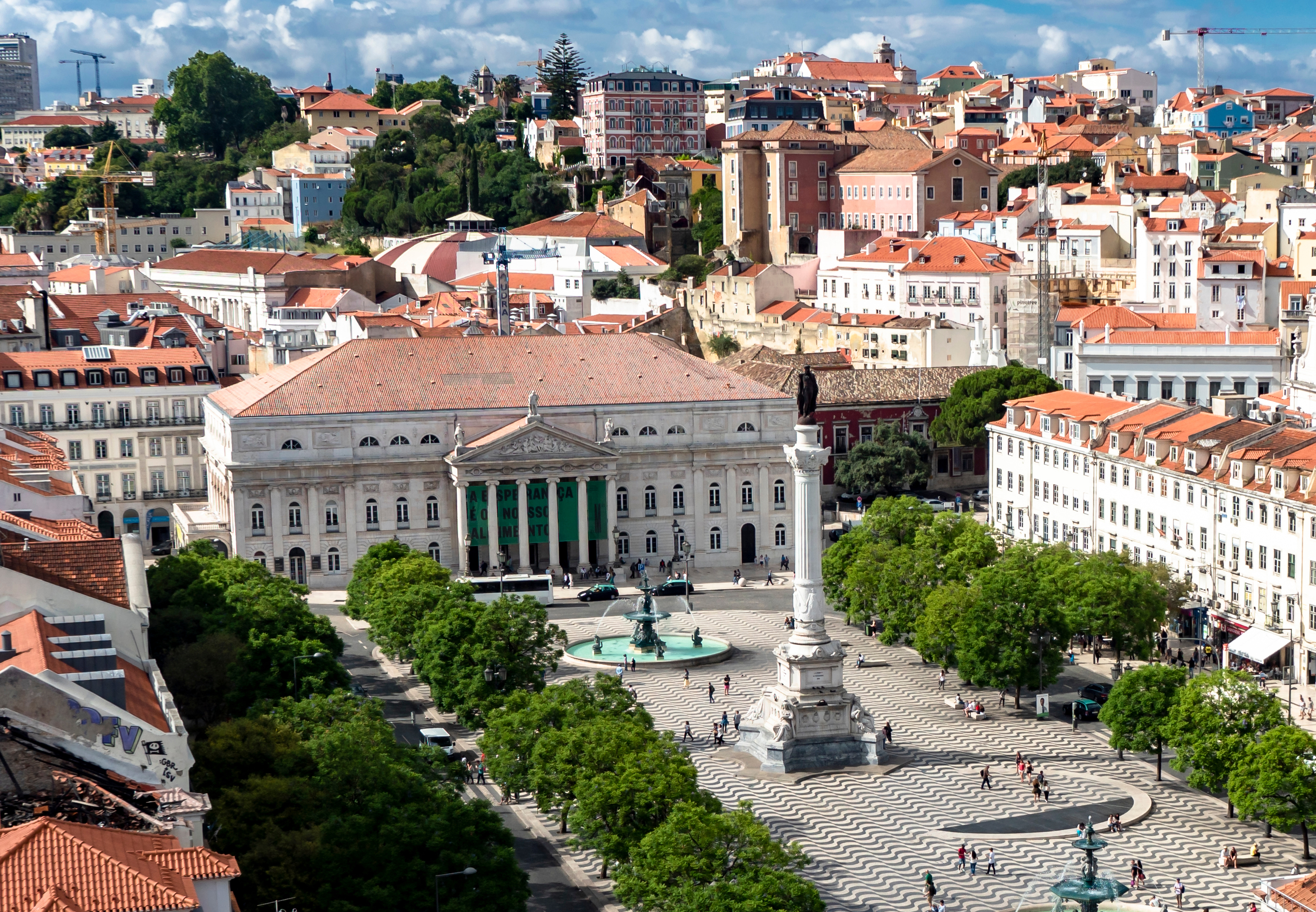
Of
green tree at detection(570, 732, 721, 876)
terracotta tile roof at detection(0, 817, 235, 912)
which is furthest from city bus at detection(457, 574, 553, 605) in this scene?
terracotta tile roof at detection(0, 817, 235, 912)

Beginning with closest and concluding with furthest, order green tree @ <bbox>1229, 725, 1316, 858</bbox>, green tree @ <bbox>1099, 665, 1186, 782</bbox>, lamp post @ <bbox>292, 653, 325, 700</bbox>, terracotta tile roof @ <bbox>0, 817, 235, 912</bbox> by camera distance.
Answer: terracotta tile roof @ <bbox>0, 817, 235, 912</bbox> < green tree @ <bbox>1229, 725, 1316, 858</bbox> < lamp post @ <bbox>292, 653, 325, 700</bbox> < green tree @ <bbox>1099, 665, 1186, 782</bbox>

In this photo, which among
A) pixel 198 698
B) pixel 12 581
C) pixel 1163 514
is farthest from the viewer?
pixel 1163 514

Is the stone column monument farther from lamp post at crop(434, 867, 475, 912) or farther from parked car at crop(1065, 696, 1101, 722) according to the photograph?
lamp post at crop(434, 867, 475, 912)

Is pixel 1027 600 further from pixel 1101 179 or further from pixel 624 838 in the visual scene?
pixel 1101 179

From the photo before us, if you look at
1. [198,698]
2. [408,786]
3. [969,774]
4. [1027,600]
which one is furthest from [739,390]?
[408,786]

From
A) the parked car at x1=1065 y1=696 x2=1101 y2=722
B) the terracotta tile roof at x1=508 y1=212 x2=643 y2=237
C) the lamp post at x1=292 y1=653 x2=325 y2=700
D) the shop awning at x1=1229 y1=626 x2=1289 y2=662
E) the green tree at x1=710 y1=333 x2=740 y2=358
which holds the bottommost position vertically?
the parked car at x1=1065 y1=696 x2=1101 y2=722

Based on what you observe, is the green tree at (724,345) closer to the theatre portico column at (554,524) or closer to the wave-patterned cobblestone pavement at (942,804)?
the theatre portico column at (554,524)

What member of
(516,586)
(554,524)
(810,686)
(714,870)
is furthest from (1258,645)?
(714,870)
